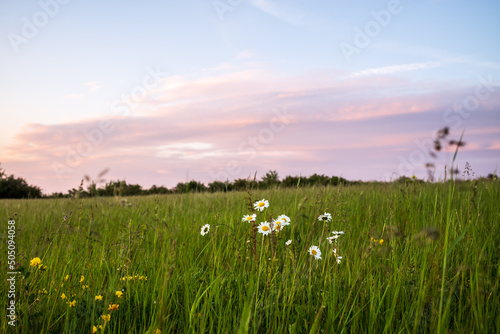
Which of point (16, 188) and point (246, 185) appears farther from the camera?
point (16, 188)

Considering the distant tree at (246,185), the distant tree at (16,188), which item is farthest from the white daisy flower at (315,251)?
the distant tree at (16,188)

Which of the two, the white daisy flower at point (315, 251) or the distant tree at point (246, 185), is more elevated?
the distant tree at point (246, 185)

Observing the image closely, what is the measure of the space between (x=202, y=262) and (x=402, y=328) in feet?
6.91

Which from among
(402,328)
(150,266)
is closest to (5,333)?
(150,266)

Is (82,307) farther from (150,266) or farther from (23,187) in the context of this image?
(23,187)

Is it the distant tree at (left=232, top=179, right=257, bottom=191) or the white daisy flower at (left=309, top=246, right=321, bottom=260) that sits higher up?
the distant tree at (left=232, top=179, right=257, bottom=191)

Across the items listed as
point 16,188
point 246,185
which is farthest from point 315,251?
point 16,188

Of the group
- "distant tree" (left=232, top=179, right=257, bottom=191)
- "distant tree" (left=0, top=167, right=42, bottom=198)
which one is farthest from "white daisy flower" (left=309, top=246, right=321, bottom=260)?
Answer: "distant tree" (left=0, top=167, right=42, bottom=198)

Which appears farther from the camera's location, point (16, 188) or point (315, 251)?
point (16, 188)

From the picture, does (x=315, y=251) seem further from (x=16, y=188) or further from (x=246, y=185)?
(x=16, y=188)

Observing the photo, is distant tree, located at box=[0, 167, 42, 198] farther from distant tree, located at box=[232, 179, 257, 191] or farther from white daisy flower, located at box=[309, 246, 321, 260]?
white daisy flower, located at box=[309, 246, 321, 260]

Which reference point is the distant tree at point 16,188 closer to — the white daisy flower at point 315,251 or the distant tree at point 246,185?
the distant tree at point 246,185

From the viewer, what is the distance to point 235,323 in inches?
80.6

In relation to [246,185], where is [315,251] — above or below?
below
